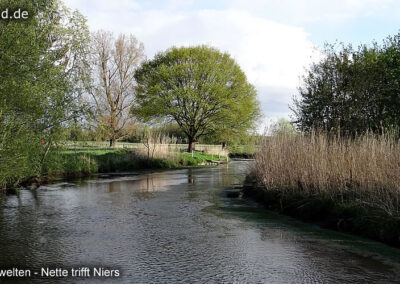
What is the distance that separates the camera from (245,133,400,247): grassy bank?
1007cm

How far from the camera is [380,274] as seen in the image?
749cm

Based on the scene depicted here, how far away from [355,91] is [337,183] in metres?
7.31

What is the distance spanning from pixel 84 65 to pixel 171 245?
1445 cm

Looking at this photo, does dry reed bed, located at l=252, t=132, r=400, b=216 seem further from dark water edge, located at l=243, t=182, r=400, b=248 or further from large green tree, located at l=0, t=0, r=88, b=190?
large green tree, located at l=0, t=0, r=88, b=190

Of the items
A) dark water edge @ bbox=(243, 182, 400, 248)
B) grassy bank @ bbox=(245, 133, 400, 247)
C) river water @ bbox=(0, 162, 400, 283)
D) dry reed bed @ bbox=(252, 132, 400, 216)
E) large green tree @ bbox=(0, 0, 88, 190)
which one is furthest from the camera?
large green tree @ bbox=(0, 0, 88, 190)

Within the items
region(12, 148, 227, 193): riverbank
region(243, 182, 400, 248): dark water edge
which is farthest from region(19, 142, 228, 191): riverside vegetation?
region(243, 182, 400, 248): dark water edge

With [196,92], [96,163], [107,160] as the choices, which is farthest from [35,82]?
[196,92]

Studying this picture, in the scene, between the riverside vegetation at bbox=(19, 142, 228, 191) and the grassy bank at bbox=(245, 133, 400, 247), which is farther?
the riverside vegetation at bbox=(19, 142, 228, 191)

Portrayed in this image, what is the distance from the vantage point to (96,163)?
28641mm

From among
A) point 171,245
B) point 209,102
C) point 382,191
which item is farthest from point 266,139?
point 209,102

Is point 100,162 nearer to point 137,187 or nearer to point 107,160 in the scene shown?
point 107,160

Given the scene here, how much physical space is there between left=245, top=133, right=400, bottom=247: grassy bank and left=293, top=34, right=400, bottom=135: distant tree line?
11.6ft

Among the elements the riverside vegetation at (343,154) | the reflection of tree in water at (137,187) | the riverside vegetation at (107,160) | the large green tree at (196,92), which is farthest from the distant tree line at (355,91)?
the large green tree at (196,92)

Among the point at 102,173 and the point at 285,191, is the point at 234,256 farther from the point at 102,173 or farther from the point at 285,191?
the point at 102,173
